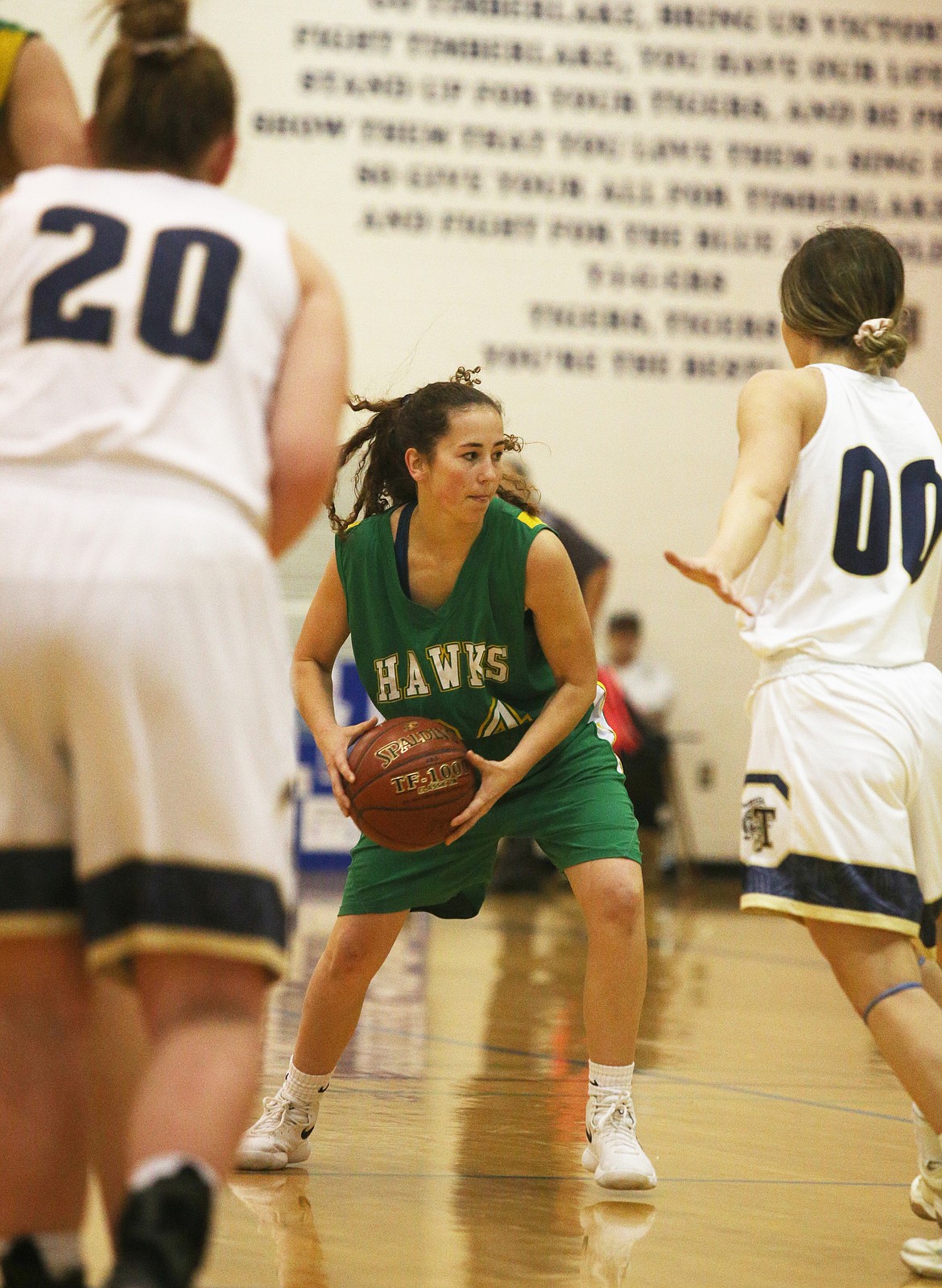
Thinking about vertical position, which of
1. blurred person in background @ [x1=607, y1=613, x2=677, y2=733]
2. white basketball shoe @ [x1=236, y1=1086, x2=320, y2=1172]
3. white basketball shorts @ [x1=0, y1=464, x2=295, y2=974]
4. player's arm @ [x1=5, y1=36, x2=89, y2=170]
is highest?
player's arm @ [x1=5, y1=36, x2=89, y2=170]

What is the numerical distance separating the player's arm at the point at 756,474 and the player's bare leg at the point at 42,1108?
0.96 m

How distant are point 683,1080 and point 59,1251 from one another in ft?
8.72

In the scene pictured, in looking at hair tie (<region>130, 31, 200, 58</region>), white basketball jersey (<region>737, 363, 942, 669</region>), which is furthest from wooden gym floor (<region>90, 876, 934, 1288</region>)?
hair tie (<region>130, 31, 200, 58</region>)

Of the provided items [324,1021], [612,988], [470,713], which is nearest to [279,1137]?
[324,1021]

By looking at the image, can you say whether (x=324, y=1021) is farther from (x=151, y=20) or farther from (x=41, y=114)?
(x=151, y=20)

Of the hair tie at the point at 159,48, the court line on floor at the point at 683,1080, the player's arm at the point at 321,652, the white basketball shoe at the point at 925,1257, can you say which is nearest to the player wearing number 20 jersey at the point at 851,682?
the white basketball shoe at the point at 925,1257

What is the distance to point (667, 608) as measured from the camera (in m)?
10.6

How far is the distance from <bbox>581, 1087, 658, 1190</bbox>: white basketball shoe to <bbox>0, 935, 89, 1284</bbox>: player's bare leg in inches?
54.2

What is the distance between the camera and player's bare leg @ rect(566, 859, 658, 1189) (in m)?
3.14

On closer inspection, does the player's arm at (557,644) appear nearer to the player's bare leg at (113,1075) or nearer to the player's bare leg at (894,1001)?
the player's bare leg at (894,1001)

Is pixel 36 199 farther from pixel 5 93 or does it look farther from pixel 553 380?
pixel 553 380

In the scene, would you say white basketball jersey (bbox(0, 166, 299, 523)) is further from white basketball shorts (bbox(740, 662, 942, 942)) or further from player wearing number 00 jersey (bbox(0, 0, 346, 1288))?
white basketball shorts (bbox(740, 662, 942, 942))

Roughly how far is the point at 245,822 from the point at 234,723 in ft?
0.35

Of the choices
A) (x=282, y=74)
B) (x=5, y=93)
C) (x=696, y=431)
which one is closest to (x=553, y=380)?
(x=696, y=431)
